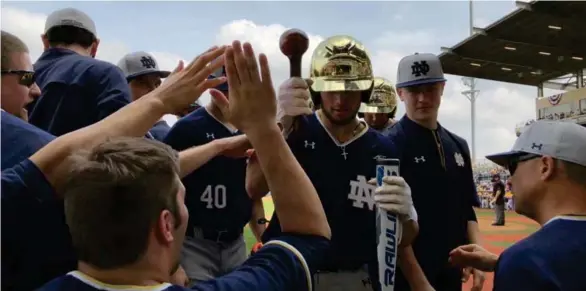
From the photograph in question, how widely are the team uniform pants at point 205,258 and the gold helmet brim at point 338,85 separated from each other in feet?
5.49

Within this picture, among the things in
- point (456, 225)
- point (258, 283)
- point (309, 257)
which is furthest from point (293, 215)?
point (456, 225)

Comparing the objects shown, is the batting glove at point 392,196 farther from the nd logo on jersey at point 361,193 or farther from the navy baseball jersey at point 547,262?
the navy baseball jersey at point 547,262

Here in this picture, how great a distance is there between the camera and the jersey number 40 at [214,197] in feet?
13.6

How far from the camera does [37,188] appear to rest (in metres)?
1.72

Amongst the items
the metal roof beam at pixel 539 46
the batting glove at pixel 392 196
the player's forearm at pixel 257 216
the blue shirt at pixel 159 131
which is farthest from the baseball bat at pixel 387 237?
the metal roof beam at pixel 539 46

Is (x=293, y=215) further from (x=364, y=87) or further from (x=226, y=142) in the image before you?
(x=364, y=87)

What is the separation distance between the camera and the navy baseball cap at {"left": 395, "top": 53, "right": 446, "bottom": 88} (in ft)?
12.6

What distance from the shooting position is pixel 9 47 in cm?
220

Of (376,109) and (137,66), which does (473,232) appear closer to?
(376,109)

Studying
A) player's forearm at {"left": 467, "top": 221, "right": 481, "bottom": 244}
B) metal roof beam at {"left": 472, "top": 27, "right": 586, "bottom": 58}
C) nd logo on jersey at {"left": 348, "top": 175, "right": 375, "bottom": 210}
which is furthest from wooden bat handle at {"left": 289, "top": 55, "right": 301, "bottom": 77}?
metal roof beam at {"left": 472, "top": 27, "right": 586, "bottom": 58}

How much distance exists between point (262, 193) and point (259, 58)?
4.67ft

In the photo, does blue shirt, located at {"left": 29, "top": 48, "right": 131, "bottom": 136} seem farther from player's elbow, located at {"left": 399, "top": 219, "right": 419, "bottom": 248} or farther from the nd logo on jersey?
player's elbow, located at {"left": 399, "top": 219, "right": 419, "bottom": 248}

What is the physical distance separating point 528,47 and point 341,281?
94.4 ft

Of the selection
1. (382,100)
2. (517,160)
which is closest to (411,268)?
(517,160)
